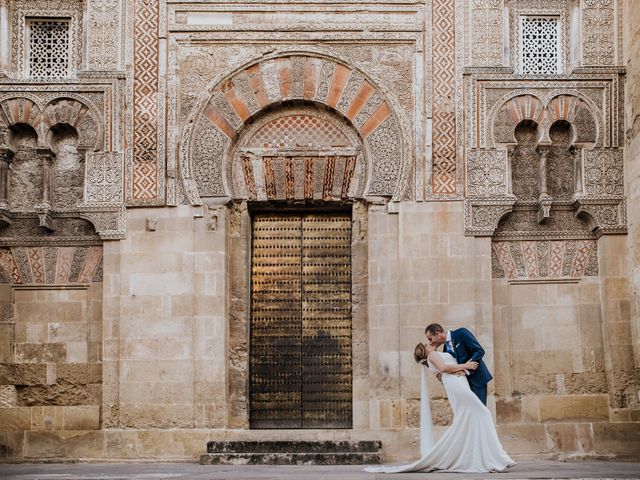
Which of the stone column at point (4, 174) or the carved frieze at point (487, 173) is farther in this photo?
the stone column at point (4, 174)

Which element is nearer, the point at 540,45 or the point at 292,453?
the point at 292,453

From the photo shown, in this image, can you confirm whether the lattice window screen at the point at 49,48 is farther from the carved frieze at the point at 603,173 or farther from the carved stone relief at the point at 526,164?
the carved frieze at the point at 603,173

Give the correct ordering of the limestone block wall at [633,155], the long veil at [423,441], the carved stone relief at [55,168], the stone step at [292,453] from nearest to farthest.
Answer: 1. the long veil at [423,441]
2. the stone step at [292,453]
3. the limestone block wall at [633,155]
4. the carved stone relief at [55,168]

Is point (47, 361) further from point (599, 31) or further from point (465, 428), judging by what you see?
point (599, 31)

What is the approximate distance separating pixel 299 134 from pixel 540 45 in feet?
10.1

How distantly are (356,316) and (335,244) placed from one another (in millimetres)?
915

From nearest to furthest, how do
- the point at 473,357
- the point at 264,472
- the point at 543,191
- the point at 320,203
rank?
the point at 473,357 < the point at 264,472 < the point at 543,191 < the point at 320,203

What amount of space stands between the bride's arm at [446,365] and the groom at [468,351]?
0.25ft

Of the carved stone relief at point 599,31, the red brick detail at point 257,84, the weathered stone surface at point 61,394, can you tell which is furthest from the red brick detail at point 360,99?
the weathered stone surface at point 61,394

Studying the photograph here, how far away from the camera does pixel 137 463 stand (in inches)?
473

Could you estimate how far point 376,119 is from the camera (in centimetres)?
1279

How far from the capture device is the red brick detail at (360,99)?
1280cm

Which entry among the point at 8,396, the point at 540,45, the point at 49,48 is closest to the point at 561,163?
the point at 540,45

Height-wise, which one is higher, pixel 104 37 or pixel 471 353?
pixel 104 37
